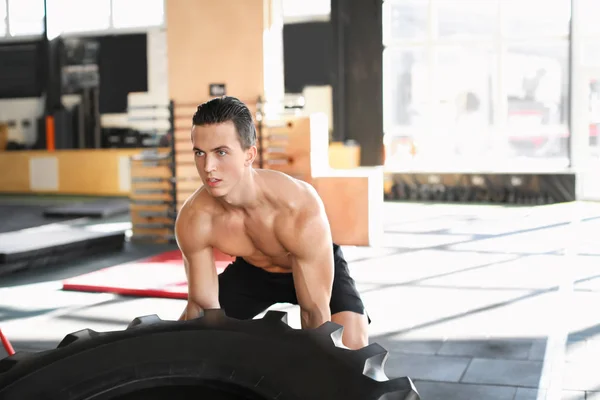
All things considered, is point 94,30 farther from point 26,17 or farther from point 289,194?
point 289,194

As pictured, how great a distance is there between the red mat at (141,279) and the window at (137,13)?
7579 millimetres

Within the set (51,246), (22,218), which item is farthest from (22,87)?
(51,246)

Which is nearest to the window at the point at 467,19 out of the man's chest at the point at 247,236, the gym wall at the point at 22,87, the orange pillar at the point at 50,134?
the orange pillar at the point at 50,134

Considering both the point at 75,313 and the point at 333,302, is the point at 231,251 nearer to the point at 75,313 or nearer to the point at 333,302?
the point at 333,302

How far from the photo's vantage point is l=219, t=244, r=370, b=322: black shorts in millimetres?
2746

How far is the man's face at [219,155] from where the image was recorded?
1.93 m

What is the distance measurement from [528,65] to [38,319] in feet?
29.7

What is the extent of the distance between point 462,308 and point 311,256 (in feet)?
7.64

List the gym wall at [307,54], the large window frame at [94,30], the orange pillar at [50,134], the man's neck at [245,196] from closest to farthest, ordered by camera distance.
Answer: the man's neck at [245,196] → the gym wall at [307,54] → the large window frame at [94,30] → the orange pillar at [50,134]

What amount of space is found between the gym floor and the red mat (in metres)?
0.11

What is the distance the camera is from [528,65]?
37.1 ft

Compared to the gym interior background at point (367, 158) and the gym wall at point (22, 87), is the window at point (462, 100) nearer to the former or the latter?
the gym interior background at point (367, 158)

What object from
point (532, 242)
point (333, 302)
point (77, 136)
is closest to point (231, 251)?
point (333, 302)

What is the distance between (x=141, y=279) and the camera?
5.18m
